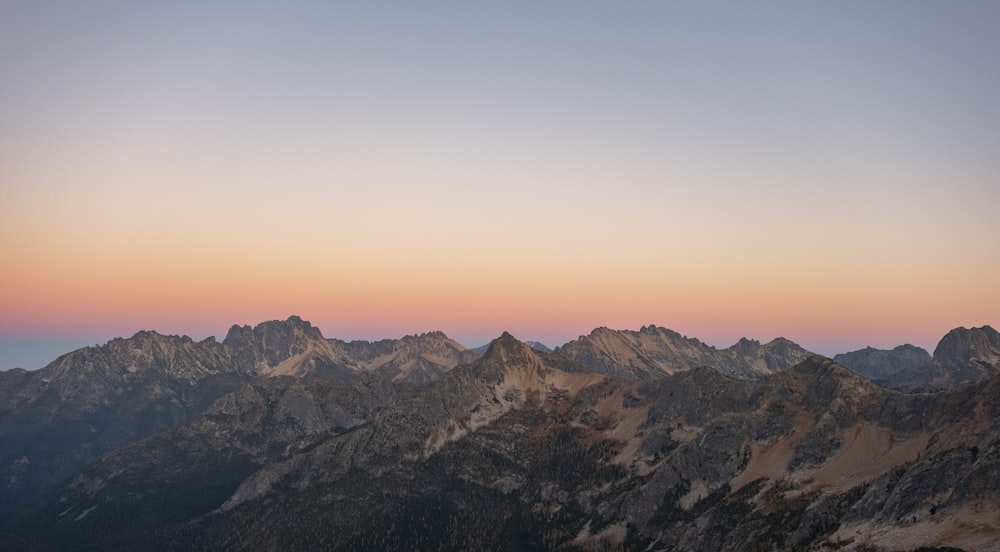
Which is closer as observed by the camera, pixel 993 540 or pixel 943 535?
pixel 993 540

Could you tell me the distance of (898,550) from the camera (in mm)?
199625

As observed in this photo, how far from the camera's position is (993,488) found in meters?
200

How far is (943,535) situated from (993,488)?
22.2 meters

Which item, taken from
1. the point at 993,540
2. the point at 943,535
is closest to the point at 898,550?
the point at 943,535

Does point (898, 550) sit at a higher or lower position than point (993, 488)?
lower

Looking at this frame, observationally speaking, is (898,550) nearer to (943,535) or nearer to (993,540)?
(943,535)

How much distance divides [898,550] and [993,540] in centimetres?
2585

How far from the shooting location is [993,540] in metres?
181

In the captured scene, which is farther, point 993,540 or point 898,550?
point 898,550

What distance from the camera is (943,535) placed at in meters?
195

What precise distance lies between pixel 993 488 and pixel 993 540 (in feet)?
81.3

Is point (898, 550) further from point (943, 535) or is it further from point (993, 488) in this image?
point (993, 488)

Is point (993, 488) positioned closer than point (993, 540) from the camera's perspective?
No
